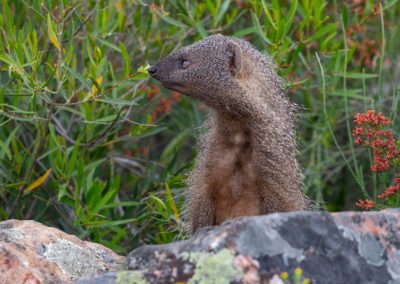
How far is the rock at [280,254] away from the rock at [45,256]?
29 cm

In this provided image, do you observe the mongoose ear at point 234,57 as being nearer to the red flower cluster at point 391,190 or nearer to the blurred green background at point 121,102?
the blurred green background at point 121,102

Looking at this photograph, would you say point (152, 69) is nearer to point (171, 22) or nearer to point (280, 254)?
point (171, 22)

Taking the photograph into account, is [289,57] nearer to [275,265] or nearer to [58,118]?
[58,118]

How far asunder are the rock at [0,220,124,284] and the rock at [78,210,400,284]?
286 mm

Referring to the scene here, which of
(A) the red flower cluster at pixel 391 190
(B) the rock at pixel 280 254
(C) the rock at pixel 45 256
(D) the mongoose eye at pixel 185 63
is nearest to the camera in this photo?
(B) the rock at pixel 280 254

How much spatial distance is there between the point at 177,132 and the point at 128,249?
176 centimetres

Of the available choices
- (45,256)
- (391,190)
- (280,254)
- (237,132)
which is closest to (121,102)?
(237,132)

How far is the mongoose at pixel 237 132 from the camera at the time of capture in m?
3.30

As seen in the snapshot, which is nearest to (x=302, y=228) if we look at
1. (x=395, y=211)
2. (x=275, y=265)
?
(x=275, y=265)

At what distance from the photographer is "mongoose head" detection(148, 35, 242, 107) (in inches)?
131

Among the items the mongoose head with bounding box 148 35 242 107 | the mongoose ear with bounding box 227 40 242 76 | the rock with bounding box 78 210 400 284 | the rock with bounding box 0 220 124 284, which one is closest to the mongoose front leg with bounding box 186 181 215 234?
the mongoose head with bounding box 148 35 242 107

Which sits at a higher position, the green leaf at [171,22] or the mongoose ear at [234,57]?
the mongoose ear at [234,57]

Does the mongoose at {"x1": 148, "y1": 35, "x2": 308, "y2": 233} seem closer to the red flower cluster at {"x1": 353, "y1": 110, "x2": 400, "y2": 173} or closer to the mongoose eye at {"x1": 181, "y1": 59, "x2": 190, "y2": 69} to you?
the mongoose eye at {"x1": 181, "y1": 59, "x2": 190, "y2": 69}

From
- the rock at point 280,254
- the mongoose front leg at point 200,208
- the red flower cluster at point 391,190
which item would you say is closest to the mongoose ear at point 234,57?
the mongoose front leg at point 200,208
